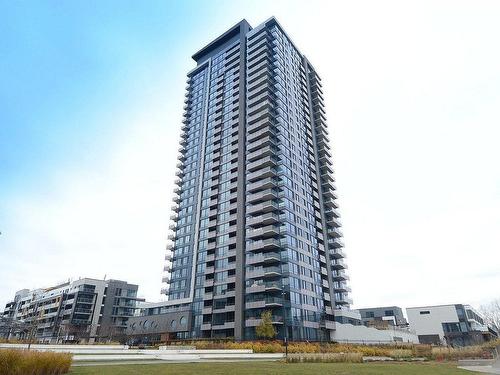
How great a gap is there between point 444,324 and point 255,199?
72.5 metres

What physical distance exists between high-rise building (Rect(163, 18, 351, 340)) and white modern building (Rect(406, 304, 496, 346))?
116 feet

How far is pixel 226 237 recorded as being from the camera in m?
79.0

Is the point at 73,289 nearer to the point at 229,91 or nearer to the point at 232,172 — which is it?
the point at 232,172

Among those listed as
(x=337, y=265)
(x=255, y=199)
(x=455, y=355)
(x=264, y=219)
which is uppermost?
(x=255, y=199)

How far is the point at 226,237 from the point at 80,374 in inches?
2567

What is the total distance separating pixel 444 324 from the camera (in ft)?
338

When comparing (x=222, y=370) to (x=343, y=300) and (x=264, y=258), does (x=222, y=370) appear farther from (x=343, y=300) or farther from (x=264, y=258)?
(x=343, y=300)

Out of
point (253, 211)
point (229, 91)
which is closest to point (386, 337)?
point (253, 211)

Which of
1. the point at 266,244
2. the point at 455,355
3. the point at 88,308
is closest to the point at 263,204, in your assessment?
the point at 266,244

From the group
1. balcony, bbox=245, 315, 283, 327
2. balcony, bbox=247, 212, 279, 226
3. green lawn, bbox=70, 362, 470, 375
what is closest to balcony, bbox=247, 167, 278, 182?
balcony, bbox=247, 212, 279, 226

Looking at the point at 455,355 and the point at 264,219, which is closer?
the point at 455,355

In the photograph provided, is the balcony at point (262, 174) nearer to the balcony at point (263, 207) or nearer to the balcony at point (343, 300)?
the balcony at point (263, 207)

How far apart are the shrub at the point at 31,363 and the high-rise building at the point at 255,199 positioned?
5306 centimetres

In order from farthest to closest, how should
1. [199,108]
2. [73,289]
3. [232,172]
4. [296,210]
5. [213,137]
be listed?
[73,289] → [199,108] → [213,137] → [232,172] → [296,210]
